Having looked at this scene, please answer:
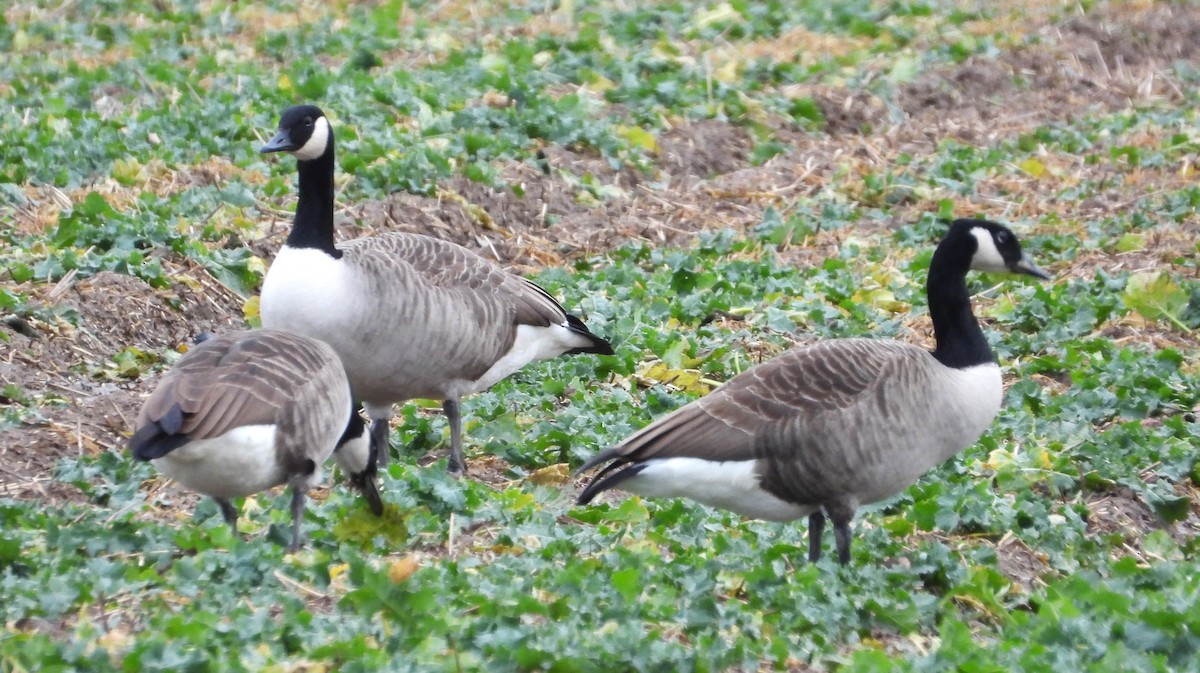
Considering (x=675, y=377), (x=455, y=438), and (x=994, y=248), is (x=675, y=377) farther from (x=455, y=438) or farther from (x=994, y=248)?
(x=994, y=248)

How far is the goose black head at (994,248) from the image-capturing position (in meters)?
7.23

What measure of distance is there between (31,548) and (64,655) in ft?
3.88

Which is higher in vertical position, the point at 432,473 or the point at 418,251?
the point at 418,251

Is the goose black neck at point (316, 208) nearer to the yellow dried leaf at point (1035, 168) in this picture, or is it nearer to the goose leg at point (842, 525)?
the goose leg at point (842, 525)

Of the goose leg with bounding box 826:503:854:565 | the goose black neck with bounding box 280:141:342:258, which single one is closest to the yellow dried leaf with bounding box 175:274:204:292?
the goose black neck with bounding box 280:141:342:258

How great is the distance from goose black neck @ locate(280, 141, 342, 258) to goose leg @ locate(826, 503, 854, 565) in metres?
2.63

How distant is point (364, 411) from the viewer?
8602mm

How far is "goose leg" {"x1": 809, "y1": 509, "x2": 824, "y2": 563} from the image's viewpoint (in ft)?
21.6

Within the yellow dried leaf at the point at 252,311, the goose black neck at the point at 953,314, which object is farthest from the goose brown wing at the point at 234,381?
the goose black neck at the point at 953,314

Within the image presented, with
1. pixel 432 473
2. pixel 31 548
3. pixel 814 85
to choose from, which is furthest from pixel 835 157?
pixel 31 548

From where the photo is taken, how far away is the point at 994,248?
7.35 meters

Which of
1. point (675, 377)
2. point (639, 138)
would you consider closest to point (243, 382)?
point (675, 377)

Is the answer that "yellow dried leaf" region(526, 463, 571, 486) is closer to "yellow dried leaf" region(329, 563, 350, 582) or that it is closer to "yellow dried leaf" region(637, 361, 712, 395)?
"yellow dried leaf" region(637, 361, 712, 395)

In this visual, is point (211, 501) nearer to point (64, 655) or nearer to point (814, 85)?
point (64, 655)
